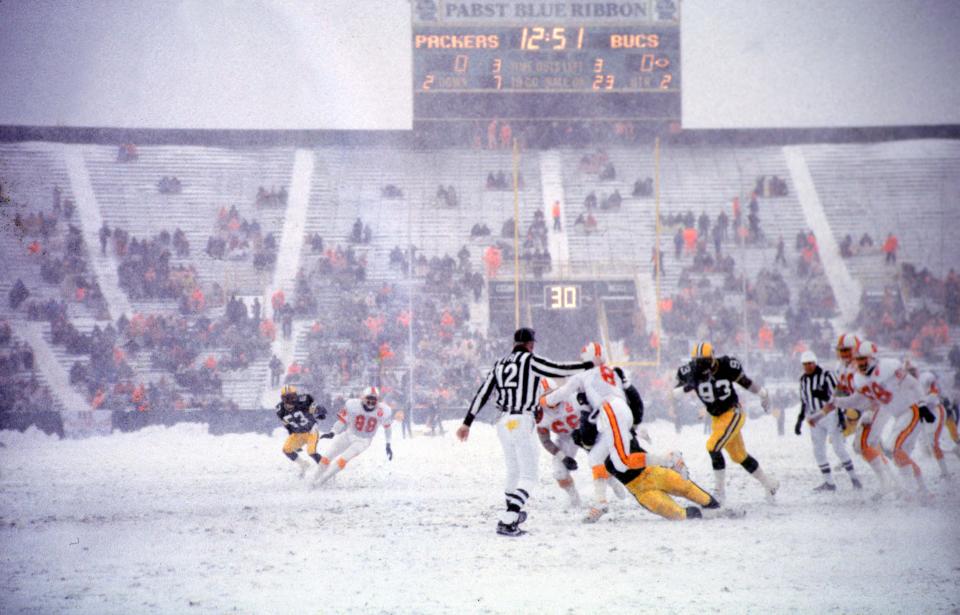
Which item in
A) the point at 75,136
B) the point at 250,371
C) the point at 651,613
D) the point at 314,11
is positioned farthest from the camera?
the point at 75,136

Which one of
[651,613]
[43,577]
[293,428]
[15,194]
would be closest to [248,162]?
[15,194]

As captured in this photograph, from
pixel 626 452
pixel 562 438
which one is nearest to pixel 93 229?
pixel 562 438

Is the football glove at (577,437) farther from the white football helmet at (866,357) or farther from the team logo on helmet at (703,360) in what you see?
the white football helmet at (866,357)

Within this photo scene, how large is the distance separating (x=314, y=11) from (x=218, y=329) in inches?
282

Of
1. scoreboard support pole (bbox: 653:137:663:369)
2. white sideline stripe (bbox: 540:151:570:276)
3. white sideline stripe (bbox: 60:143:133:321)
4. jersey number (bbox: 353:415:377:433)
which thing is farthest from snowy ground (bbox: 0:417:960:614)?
white sideline stripe (bbox: 540:151:570:276)

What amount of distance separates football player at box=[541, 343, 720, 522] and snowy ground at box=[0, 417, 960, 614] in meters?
0.17

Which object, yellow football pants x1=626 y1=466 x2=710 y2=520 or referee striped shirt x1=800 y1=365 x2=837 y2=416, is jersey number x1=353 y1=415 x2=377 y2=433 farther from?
referee striped shirt x1=800 y1=365 x2=837 y2=416

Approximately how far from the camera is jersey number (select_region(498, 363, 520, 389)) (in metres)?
5.93

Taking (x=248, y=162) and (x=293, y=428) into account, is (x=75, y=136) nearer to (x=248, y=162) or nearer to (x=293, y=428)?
(x=248, y=162)

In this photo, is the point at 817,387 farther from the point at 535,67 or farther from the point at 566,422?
the point at 535,67

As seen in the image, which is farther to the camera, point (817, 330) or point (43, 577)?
point (817, 330)

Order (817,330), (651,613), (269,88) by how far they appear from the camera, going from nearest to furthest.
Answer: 1. (651,613)
2. (269,88)
3. (817,330)

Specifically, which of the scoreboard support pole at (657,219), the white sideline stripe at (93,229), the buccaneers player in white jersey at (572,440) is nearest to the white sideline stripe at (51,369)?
the white sideline stripe at (93,229)

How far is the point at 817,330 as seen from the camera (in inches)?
653
